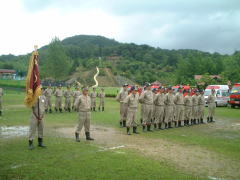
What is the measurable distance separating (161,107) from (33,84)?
6.68 meters

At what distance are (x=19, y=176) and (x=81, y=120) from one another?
4064 millimetres

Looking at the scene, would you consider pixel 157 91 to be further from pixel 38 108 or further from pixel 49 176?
pixel 49 176

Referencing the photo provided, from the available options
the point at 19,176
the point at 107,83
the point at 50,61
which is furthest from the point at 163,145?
the point at 107,83

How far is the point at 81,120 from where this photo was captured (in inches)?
383

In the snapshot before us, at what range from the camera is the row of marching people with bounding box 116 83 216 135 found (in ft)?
38.6

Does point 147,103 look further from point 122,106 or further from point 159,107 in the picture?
point 122,106

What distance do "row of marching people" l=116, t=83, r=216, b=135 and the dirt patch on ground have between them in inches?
53.2

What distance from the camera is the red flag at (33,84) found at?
28.1ft

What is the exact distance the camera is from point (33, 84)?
877 cm

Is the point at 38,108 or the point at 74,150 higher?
the point at 38,108

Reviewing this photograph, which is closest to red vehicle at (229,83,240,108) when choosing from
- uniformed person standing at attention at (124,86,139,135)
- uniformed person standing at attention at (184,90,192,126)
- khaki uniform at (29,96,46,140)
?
uniformed person standing at attention at (184,90,192,126)

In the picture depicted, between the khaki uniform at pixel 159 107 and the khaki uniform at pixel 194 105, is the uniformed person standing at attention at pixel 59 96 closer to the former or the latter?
the khaki uniform at pixel 159 107

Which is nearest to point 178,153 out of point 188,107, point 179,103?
point 179,103

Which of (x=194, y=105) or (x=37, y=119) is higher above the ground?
(x=194, y=105)
